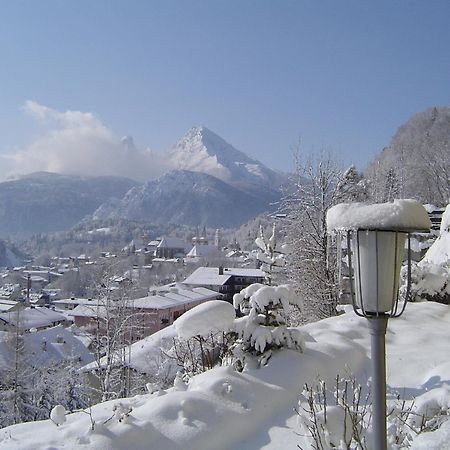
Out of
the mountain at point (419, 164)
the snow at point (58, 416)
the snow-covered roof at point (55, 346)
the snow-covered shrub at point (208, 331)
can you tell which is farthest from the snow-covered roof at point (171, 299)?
the snow at point (58, 416)

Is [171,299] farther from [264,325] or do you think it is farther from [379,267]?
[379,267]

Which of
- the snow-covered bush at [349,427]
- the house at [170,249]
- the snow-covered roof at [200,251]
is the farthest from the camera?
the house at [170,249]

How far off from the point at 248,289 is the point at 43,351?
84.5 ft

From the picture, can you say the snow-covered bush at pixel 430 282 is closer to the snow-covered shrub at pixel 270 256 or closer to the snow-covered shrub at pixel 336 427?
the snow-covered shrub at pixel 270 256

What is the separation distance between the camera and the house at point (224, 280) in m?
53.4

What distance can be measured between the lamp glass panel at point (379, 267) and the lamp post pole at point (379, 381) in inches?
2.5

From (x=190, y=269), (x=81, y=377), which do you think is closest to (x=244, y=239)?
(x=190, y=269)

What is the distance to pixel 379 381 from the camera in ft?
6.54

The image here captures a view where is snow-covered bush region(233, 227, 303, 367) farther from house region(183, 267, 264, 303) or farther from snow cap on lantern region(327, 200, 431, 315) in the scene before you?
house region(183, 267, 264, 303)

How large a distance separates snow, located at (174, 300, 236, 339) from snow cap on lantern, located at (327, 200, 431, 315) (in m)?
3.30

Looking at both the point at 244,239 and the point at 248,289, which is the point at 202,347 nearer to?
the point at 248,289

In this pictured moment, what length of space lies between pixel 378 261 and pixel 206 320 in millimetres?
3452

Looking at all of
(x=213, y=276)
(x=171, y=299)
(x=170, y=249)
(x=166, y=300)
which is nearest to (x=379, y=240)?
(x=166, y=300)

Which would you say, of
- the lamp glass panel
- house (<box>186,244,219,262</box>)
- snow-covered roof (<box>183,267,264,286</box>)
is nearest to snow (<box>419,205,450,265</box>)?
the lamp glass panel
